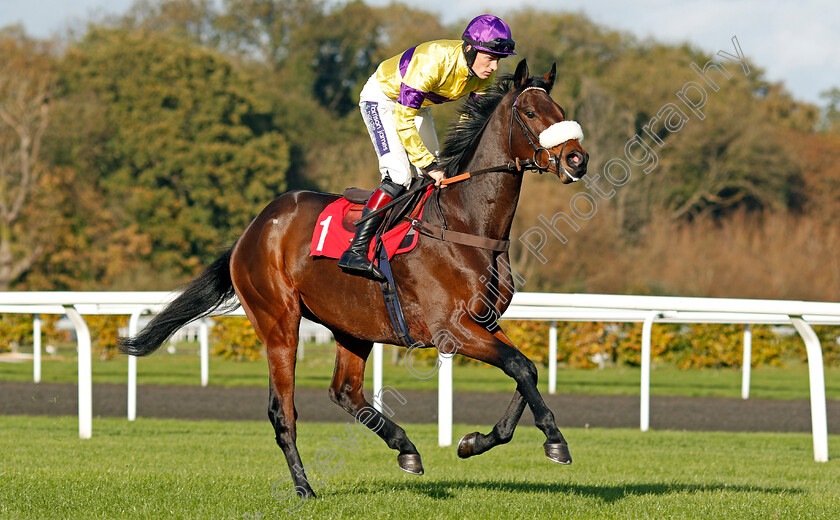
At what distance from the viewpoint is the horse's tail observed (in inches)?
226

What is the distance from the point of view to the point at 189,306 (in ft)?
19.0

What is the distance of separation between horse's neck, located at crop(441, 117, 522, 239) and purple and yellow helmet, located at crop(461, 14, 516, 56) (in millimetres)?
329

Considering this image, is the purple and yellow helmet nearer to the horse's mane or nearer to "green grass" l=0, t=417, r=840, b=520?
the horse's mane

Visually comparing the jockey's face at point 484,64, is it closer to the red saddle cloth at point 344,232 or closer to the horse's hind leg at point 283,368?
the red saddle cloth at point 344,232

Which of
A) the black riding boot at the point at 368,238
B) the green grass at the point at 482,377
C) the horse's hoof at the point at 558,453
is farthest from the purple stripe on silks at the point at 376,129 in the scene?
the green grass at the point at 482,377

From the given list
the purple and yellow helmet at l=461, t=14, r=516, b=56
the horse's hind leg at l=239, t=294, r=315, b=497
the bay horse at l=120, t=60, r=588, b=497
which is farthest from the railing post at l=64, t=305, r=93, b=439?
the purple and yellow helmet at l=461, t=14, r=516, b=56

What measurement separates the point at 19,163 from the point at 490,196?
27285mm

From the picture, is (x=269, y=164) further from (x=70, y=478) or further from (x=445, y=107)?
(x=70, y=478)

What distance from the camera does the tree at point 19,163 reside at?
27656 millimetres

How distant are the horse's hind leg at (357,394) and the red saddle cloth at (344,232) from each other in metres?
0.56

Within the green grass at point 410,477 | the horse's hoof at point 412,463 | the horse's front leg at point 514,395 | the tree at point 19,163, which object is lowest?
the green grass at point 410,477

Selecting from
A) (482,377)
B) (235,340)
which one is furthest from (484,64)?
(235,340)

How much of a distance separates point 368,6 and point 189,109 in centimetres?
1295

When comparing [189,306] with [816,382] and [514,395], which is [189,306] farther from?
[816,382]
